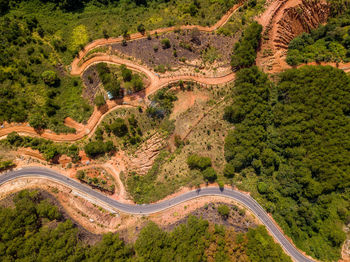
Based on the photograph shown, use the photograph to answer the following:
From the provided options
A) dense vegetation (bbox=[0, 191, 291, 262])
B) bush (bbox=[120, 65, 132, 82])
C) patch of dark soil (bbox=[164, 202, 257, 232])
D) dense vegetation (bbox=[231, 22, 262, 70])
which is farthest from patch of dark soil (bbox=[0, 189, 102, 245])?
dense vegetation (bbox=[231, 22, 262, 70])

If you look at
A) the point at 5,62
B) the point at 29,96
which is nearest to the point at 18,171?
the point at 29,96

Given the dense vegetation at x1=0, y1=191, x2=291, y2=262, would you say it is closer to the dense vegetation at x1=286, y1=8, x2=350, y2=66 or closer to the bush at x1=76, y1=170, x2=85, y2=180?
the bush at x1=76, y1=170, x2=85, y2=180

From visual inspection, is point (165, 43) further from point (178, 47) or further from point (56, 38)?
point (56, 38)

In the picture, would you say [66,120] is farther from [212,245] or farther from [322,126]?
[322,126]

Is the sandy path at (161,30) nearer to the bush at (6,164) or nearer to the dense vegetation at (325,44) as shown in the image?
the dense vegetation at (325,44)

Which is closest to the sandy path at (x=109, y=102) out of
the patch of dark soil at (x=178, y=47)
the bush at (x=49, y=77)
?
the patch of dark soil at (x=178, y=47)

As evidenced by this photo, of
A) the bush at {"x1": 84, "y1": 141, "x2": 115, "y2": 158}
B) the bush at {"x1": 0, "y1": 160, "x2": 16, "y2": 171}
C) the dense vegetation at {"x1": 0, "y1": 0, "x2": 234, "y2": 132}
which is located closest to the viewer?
the bush at {"x1": 0, "y1": 160, "x2": 16, "y2": 171}

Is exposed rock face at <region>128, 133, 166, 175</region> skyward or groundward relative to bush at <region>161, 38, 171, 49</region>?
groundward
